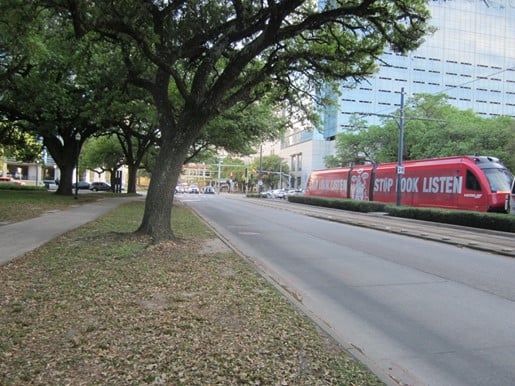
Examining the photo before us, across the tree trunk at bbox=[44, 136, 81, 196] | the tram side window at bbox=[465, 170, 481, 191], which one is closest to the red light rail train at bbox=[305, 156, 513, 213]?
the tram side window at bbox=[465, 170, 481, 191]

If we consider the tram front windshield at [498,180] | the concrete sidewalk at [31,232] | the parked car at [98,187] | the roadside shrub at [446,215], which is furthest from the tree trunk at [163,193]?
the parked car at [98,187]

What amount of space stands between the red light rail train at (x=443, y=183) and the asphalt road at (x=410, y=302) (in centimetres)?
1085

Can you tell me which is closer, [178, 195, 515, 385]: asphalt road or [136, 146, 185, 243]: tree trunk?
[178, 195, 515, 385]: asphalt road

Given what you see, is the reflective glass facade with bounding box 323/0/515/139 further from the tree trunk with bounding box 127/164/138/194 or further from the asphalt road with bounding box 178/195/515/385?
the asphalt road with bounding box 178/195/515/385

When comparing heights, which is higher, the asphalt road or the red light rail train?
the red light rail train

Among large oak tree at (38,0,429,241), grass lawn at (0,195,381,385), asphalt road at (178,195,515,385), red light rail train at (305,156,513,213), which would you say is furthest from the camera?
red light rail train at (305,156,513,213)

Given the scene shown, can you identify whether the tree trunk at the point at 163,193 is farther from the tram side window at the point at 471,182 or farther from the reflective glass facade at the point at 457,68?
the reflective glass facade at the point at 457,68

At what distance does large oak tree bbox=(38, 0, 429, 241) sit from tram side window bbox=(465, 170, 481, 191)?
11757 mm

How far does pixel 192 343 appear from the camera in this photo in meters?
4.30

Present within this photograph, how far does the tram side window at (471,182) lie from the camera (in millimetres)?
22469

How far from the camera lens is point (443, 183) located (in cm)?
2497

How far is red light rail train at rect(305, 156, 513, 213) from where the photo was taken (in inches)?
864

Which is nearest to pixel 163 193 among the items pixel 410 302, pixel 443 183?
pixel 410 302

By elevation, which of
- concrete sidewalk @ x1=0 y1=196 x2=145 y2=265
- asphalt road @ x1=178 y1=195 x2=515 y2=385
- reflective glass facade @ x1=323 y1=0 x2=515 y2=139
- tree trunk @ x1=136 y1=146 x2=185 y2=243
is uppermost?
reflective glass facade @ x1=323 y1=0 x2=515 y2=139
